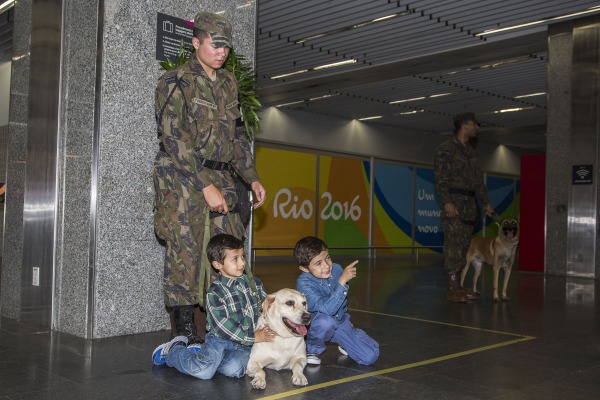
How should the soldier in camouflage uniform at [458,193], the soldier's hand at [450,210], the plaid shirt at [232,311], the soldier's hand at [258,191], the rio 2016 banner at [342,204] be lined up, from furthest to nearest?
1. the rio 2016 banner at [342,204]
2. the soldier in camouflage uniform at [458,193]
3. the soldier's hand at [450,210]
4. the soldier's hand at [258,191]
5. the plaid shirt at [232,311]

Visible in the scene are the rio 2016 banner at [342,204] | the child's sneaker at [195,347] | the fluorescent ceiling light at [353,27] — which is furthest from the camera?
the rio 2016 banner at [342,204]

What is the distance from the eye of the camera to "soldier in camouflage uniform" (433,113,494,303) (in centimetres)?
A: 735

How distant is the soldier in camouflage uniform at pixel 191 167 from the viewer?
3.90 m

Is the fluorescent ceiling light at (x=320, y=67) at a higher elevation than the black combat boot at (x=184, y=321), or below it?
higher

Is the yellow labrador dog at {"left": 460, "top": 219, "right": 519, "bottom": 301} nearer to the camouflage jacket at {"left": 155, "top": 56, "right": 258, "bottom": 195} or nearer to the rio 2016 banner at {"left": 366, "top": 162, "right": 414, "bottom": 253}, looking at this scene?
the camouflage jacket at {"left": 155, "top": 56, "right": 258, "bottom": 195}

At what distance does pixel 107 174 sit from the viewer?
182 inches

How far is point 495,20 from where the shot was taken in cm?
1077

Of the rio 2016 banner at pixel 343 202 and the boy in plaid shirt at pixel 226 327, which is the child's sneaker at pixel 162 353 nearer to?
the boy in plaid shirt at pixel 226 327

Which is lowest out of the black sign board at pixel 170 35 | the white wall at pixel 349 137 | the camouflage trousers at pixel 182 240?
the camouflage trousers at pixel 182 240

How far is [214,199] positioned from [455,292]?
14.9 feet

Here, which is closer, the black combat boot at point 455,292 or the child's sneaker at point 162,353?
the child's sneaker at point 162,353

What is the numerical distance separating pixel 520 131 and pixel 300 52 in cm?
1136

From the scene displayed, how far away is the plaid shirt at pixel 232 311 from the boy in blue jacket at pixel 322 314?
449 mm

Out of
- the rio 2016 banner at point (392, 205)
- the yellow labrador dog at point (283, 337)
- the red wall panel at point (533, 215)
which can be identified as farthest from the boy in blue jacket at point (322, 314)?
the rio 2016 banner at point (392, 205)
